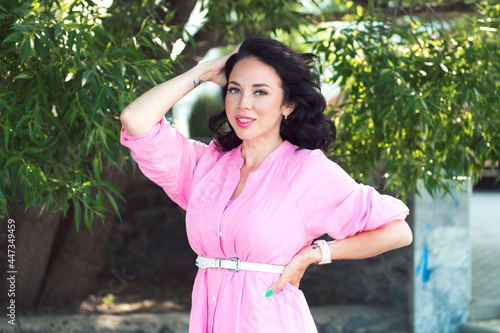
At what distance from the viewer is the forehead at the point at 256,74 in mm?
2104

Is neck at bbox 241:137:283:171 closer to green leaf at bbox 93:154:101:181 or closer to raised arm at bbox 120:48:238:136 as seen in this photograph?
raised arm at bbox 120:48:238:136

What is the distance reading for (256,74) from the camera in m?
2.11

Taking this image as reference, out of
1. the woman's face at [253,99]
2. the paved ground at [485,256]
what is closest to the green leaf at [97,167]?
the woman's face at [253,99]

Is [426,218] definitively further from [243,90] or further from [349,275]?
[243,90]

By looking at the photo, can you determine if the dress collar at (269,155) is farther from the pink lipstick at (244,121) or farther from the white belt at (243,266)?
the white belt at (243,266)

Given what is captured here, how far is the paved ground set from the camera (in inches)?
233

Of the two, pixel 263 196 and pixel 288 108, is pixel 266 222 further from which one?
pixel 288 108

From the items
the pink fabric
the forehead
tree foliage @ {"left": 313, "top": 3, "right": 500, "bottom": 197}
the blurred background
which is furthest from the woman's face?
tree foliage @ {"left": 313, "top": 3, "right": 500, "bottom": 197}

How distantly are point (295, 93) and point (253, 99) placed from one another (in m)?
0.15

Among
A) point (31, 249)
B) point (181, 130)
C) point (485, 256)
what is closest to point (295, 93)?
point (181, 130)

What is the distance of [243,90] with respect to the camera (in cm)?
210

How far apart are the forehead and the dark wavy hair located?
14 mm

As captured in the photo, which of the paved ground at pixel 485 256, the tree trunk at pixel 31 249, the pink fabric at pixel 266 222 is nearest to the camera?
the pink fabric at pixel 266 222

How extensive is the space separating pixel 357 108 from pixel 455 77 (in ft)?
1.68
